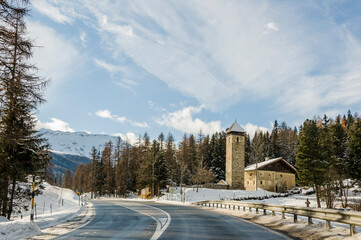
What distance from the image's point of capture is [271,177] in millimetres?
69188

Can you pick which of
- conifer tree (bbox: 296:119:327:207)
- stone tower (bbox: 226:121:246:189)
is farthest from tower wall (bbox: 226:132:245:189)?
conifer tree (bbox: 296:119:327:207)

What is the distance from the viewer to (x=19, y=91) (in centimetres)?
1168

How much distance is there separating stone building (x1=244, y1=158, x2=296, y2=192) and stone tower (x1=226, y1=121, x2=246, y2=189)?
2.19 m

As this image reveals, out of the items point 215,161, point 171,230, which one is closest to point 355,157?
point 171,230

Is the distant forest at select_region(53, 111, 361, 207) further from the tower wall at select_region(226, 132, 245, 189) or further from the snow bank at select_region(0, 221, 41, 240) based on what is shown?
the snow bank at select_region(0, 221, 41, 240)

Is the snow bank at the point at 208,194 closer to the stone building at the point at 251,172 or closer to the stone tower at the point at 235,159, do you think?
the stone building at the point at 251,172

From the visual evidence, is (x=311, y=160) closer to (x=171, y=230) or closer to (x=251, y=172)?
(x=251, y=172)

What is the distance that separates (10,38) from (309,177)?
1614 inches

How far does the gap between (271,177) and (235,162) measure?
8818mm

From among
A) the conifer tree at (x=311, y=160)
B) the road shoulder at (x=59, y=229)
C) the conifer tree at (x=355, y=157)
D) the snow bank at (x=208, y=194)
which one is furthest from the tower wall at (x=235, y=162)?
the road shoulder at (x=59, y=229)

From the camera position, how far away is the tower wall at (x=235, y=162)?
228 feet

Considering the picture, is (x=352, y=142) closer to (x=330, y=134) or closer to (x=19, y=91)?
(x=330, y=134)

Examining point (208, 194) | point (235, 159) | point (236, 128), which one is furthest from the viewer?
point (236, 128)

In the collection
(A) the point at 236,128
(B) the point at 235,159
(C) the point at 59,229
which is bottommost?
(C) the point at 59,229
